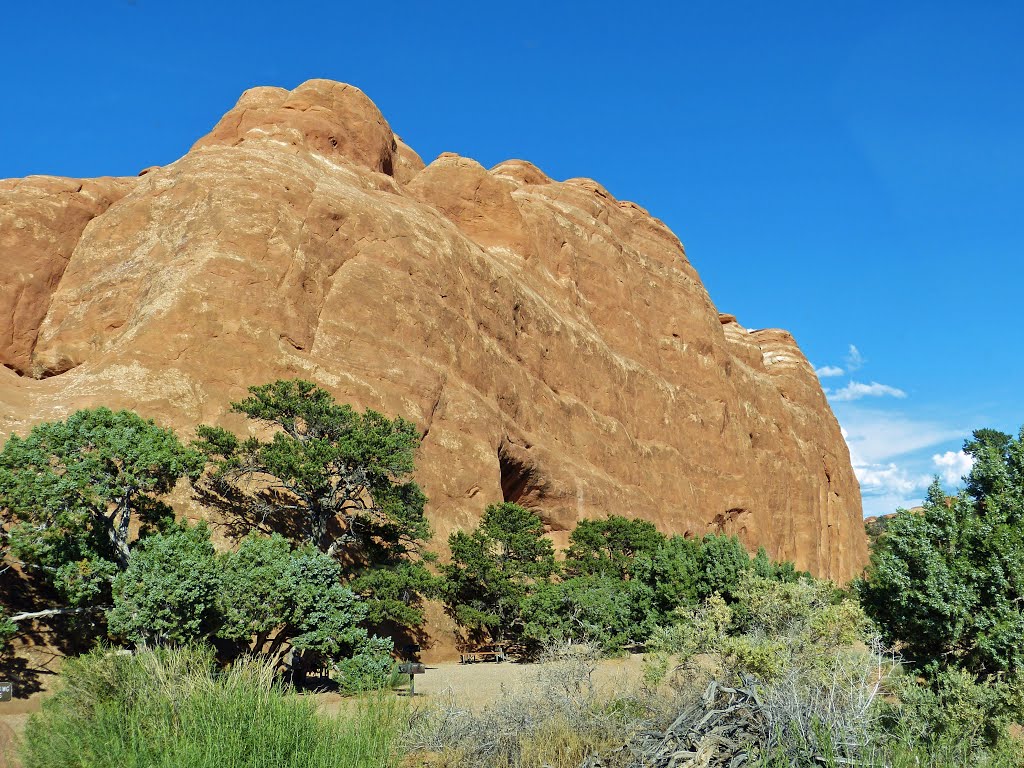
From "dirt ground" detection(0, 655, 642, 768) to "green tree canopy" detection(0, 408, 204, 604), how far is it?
2.93 meters

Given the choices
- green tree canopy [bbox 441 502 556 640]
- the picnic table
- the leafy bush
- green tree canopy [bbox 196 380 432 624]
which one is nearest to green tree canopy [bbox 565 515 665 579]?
green tree canopy [bbox 441 502 556 640]

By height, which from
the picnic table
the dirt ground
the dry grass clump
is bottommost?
the picnic table

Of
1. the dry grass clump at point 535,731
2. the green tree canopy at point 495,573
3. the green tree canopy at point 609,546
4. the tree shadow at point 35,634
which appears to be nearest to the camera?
the dry grass clump at point 535,731

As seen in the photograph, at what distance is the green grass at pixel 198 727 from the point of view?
8.70m

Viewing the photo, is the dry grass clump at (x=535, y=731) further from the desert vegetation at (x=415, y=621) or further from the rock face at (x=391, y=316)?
the rock face at (x=391, y=316)

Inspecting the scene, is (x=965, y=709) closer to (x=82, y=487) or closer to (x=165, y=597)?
(x=165, y=597)

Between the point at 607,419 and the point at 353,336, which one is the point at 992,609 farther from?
the point at 607,419

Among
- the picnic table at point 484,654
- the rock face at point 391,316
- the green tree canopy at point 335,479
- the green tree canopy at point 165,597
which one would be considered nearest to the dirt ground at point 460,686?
the picnic table at point 484,654

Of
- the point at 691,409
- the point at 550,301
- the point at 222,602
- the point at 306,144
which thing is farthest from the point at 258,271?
the point at 691,409

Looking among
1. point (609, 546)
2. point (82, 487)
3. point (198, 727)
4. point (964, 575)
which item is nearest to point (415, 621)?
point (82, 487)

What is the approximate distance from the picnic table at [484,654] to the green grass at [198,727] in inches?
783

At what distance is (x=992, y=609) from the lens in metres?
13.8

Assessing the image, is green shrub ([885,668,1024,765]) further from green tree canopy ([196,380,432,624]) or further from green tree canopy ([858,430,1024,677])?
green tree canopy ([196,380,432,624])

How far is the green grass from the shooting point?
28.5ft
